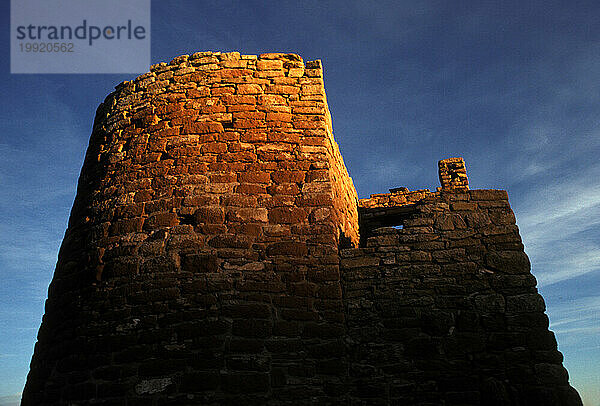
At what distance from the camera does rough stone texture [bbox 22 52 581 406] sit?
3.70m

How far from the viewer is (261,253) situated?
4141 millimetres

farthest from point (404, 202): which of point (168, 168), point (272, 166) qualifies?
point (168, 168)

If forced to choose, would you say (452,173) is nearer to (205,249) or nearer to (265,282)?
(265,282)

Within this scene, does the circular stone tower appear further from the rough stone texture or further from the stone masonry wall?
the stone masonry wall

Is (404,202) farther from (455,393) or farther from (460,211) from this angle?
(455,393)

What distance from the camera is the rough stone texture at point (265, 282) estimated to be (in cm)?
370

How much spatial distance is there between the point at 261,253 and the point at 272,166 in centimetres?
99

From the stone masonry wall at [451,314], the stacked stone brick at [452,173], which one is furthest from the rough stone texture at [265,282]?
the stacked stone brick at [452,173]

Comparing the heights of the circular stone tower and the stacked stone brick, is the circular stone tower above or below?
below

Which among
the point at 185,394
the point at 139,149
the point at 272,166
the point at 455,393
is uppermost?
the point at 139,149

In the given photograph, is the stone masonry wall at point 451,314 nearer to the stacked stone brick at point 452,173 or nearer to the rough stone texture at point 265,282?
the rough stone texture at point 265,282

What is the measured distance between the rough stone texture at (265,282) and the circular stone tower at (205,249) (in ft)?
0.06

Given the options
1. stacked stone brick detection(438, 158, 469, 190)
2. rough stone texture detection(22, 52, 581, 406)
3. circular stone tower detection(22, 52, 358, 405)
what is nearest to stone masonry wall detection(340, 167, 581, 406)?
rough stone texture detection(22, 52, 581, 406)

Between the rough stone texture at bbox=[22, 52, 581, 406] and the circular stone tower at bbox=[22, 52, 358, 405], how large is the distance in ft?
0.06
